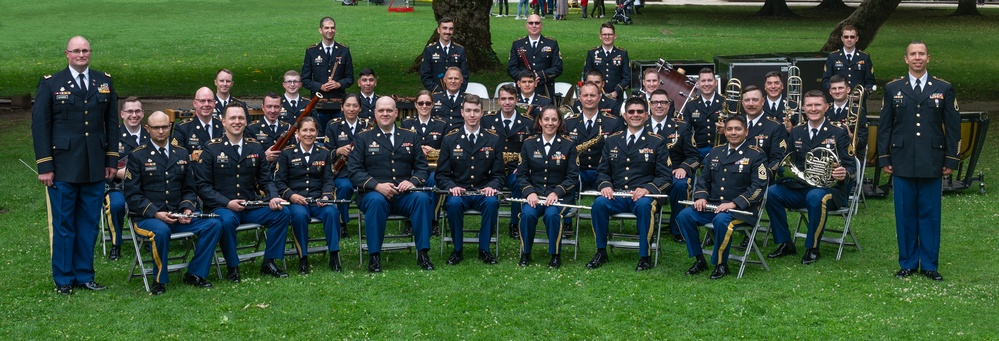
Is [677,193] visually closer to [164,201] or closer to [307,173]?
[307,173]

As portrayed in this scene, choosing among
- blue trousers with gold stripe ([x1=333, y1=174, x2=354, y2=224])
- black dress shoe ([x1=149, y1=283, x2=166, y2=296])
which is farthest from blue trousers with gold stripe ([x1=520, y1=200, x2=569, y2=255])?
black dress shoe ([x1=149, y1=283, x2=166, y2=296])

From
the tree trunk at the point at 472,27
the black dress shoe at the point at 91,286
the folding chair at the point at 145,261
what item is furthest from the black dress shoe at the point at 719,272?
the tree trunk at the point at 472,27

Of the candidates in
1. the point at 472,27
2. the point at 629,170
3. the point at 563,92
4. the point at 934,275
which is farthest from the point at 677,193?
the point at 472,27

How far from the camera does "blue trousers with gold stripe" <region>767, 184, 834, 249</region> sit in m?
10.6

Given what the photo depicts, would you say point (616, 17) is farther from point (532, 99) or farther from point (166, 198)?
point (166, 198)

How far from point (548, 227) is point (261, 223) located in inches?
103

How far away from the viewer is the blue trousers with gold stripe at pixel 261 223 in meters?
9.93

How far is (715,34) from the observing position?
Result: 35.8 meters

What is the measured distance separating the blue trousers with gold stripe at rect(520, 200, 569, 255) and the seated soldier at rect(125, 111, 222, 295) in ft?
9.00

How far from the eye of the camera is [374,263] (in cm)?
1038

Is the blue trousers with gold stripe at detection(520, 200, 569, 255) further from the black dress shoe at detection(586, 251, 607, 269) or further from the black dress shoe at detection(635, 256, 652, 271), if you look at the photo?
the black dress shoe at detection(635, 256, 652, 271)

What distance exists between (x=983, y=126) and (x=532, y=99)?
543 cm

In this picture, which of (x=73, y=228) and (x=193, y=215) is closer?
(x=73, y=228)

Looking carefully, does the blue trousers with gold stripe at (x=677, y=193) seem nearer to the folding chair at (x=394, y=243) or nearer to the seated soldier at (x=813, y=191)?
the seated soldier at (x=813, y=191)
